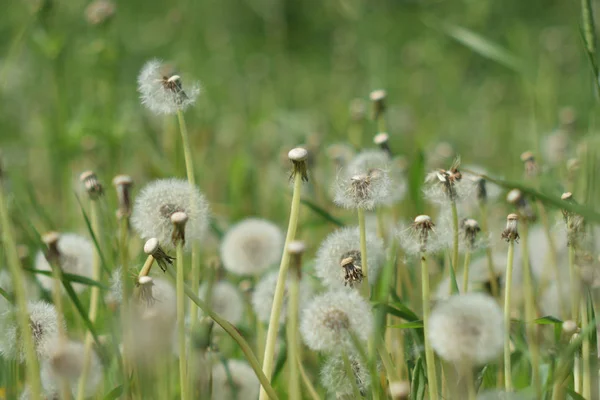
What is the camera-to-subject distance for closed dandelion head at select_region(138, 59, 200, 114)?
42.0 inches

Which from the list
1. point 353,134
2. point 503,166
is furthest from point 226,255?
point 503,166

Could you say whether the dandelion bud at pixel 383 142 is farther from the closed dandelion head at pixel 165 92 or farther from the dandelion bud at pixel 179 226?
the dandelion bud at pixel 179 226

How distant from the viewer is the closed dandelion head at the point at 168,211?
1043 millimetres

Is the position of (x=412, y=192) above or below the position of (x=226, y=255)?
above

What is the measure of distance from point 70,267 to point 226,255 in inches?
11.6

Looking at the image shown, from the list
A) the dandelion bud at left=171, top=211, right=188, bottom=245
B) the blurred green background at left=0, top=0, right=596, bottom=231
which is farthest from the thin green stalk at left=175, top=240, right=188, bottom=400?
the blurred green background at left=0, top=0, right=596, bottom=231

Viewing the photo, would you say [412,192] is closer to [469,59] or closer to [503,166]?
[503,166]

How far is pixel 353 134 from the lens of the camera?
7.82 feet

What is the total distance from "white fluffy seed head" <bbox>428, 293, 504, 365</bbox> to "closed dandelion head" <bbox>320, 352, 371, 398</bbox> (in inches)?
6.9

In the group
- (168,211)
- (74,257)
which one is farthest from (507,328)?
(74,257)

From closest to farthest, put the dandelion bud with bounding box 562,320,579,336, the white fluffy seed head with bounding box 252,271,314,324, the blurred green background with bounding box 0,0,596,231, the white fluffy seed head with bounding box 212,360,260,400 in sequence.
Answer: the dandelion bud with bounding box 562,320,579,336, the white fluffy seed head with bounding box 212,360,260,400, the white fluffy seed head with bounding box 252,271,314,324, the blurred green background with bounding box 0,0,596,231

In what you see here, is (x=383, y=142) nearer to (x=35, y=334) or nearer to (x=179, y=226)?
(x=179, y=226)

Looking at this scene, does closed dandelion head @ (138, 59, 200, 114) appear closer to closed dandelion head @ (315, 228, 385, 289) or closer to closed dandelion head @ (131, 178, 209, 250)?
closed dandelion head @ (131, 178, 209, 250)

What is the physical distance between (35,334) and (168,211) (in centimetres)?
24
